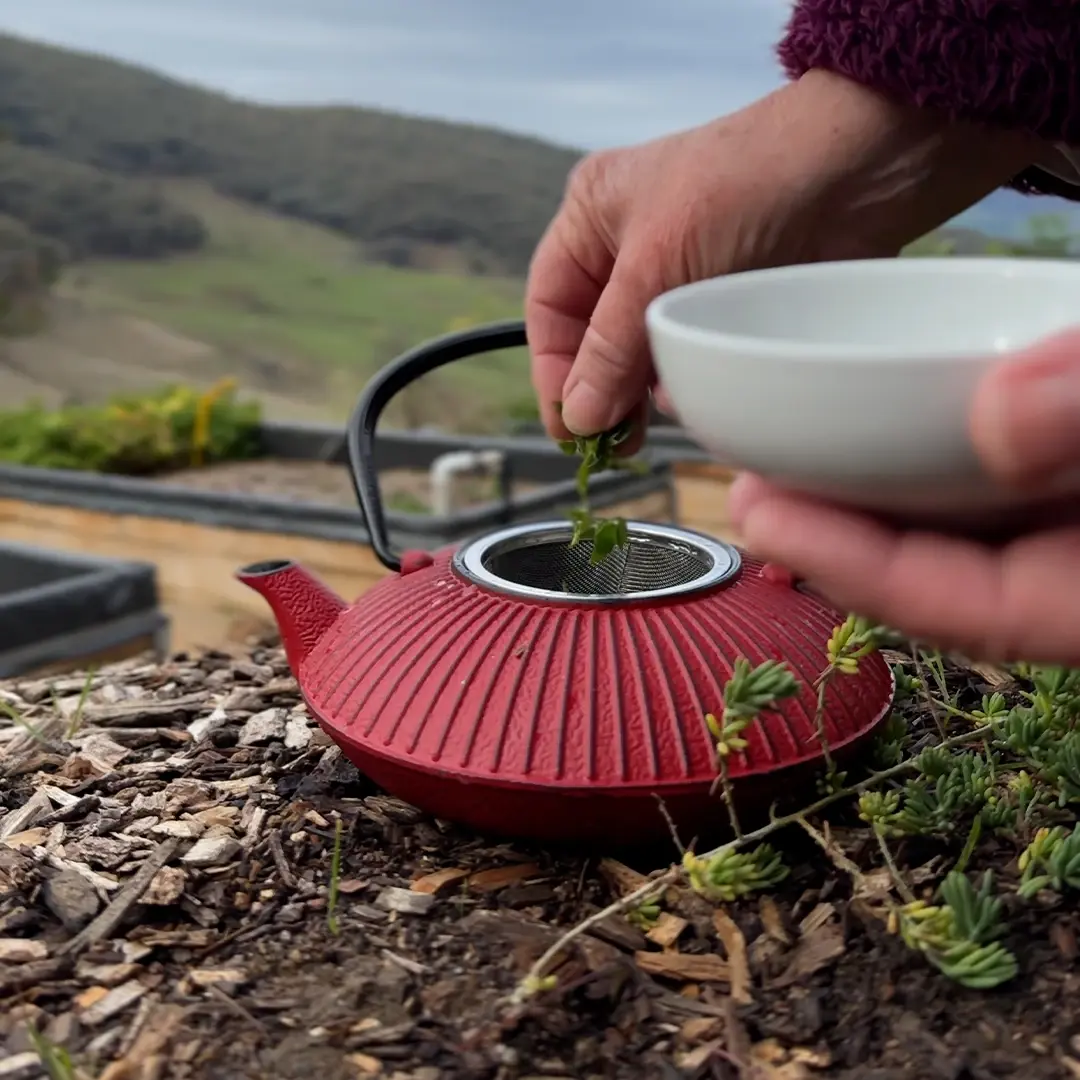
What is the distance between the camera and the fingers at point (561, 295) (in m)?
1.43

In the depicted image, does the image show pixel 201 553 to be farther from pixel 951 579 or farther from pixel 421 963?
pixel 951 579

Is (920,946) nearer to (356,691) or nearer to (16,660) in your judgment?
(356,691)

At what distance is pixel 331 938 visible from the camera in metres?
1.18

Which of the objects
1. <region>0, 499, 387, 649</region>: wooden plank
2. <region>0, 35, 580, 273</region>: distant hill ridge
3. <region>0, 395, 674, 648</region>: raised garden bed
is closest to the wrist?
<region>0, 395, 674, 648</region>: raised garden bed

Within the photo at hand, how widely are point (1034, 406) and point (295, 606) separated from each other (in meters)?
1.06

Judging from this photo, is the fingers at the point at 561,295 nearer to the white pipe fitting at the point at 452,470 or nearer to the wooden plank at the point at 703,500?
the white pipe fitting at the point at 452,470

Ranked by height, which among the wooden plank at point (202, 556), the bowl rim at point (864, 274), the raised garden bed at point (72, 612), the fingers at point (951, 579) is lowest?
the wooden plank at point (202, 556)

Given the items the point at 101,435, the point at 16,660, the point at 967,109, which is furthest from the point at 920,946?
the point at 101,435

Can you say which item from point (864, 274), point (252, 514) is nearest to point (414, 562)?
point (864, 274)

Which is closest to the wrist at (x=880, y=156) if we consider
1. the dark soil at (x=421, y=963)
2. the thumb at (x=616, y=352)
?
the thumb at (x=616, y=352)

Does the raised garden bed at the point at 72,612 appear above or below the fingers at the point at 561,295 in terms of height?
below

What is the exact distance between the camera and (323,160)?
234 inches

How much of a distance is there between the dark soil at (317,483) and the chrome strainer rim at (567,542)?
8.27ft

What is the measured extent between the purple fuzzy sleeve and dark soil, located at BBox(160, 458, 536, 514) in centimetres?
294
